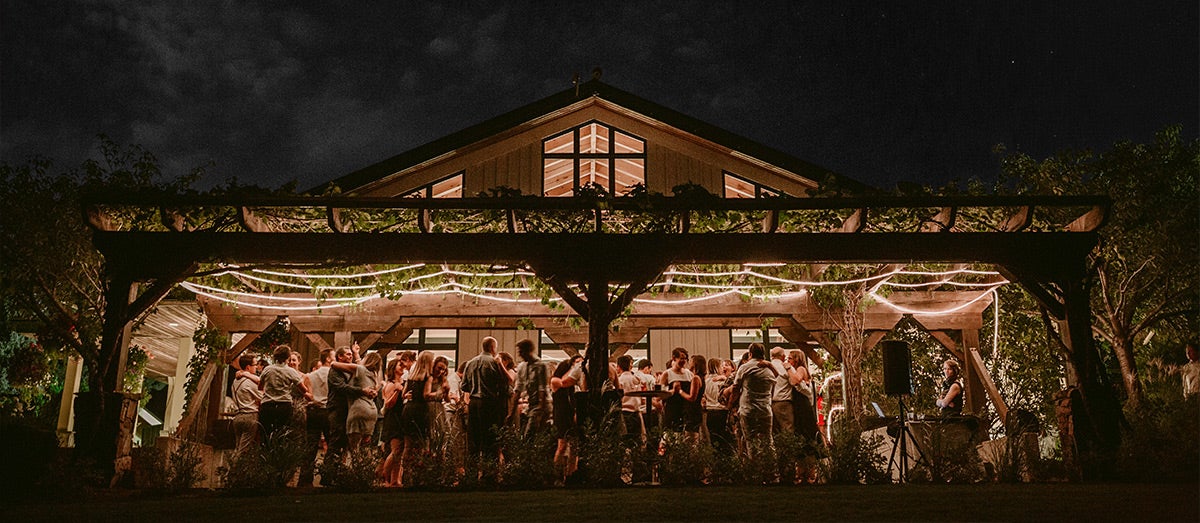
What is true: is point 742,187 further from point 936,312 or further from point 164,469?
point 164,469

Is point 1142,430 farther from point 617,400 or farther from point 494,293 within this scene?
point 494,293

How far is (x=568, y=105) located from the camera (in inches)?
553

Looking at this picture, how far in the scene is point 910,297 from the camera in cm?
1214

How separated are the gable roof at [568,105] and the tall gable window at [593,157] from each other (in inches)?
21.3

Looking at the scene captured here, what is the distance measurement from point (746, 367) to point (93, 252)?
7.68 metres

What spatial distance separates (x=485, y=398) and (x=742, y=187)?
7.61m

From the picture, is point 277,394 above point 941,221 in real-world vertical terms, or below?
below

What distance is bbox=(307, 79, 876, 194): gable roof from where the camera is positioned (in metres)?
13.6

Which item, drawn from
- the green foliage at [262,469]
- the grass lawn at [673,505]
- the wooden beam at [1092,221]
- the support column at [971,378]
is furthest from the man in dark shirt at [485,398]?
the support column at [971,378]

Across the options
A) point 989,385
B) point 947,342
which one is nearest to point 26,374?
point 947,342

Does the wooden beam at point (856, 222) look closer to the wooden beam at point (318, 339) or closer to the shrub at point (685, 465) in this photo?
the shrub at point (685, 465)

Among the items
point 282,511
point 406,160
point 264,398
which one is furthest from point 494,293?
point 282,511

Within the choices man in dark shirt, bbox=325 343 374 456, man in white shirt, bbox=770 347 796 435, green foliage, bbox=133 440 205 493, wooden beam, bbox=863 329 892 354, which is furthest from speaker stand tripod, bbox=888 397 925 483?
green foliage, bbox=133 440 205 493

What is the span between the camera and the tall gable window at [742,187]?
14.1 meters
